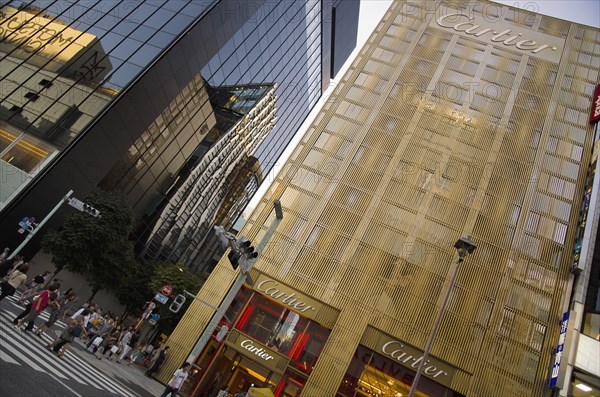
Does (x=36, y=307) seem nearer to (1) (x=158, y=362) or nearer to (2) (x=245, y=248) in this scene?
(2) (x=245, y=248)

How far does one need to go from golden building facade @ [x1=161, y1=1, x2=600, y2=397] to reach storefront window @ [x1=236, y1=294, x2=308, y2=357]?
12 cm

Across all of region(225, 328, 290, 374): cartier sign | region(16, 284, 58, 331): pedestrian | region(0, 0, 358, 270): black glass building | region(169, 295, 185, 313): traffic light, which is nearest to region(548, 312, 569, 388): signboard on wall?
region(225, 328, 290, 374): cartier sign

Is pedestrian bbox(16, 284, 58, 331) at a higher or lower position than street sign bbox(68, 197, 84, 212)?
lower

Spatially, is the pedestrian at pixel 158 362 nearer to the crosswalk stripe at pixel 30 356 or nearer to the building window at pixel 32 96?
the crosswalk stripe at pixel 30 356

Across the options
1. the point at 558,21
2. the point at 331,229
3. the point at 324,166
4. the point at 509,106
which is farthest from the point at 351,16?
the point at 331,229

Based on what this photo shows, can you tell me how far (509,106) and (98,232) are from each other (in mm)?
32341

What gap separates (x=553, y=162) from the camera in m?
29.1

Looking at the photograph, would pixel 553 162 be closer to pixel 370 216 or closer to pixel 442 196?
pixel 442 196

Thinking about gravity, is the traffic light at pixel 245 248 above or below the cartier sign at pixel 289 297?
below

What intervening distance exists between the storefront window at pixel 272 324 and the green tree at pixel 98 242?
12445mm

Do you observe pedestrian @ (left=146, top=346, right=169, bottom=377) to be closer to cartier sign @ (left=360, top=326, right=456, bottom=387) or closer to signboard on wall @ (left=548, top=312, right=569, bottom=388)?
cartier sign @ (left=360, top=326, right=456, bottom=387)

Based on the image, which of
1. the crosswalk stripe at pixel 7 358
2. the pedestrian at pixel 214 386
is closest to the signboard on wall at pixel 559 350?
the pedestrian at pixel 214 386

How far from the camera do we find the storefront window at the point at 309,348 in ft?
74.1

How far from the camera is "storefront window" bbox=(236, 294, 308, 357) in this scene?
23156 mm
